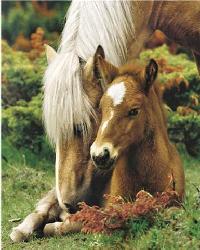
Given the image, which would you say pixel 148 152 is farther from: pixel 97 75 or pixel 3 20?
pixel 3 20

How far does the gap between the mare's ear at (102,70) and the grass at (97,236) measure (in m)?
0.96

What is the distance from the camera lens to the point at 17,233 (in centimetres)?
614

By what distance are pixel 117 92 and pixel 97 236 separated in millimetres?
963

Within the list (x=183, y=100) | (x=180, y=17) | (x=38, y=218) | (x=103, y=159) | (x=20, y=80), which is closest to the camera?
(x=103, y=159)

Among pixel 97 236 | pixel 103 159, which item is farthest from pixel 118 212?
pixel 103 159

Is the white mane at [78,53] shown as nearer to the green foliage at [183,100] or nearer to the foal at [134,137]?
the foal at [134,137]

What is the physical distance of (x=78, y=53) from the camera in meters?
6.11

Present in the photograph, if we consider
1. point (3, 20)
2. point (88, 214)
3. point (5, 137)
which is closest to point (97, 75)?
point (88, 214)

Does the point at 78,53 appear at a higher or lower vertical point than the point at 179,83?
higher

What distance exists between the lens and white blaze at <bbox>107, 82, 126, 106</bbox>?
554 cm

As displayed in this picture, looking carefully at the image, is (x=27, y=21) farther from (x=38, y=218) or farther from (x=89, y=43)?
(x=38, y=218)

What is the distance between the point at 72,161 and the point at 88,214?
538 millimetres

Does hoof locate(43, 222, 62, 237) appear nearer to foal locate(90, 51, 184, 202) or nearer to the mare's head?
the mare's head

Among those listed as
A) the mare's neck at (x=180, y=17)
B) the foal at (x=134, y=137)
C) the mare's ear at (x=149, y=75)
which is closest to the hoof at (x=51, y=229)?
the foal at (x=134, y=137)
